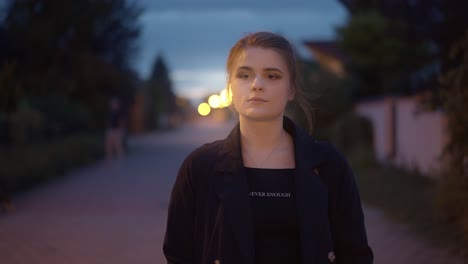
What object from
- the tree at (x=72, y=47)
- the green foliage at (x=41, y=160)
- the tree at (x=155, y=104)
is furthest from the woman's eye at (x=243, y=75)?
the tree at (x=155, y=104)

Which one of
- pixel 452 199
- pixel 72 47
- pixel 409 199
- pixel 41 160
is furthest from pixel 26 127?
pixel 452 199

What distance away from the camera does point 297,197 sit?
2.59 meters

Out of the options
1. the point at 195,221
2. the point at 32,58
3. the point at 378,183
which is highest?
the point at 32,58

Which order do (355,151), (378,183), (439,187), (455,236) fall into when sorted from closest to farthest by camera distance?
(455,236)
(439,187)
(378,183)
(355,151)

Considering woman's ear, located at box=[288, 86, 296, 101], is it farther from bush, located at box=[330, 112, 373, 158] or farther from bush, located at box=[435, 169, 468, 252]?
bush, located at box=[330, 112, 373, 158]

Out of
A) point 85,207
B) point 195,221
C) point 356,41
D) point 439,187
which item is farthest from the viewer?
point 356,41

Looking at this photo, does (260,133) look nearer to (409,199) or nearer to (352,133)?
(409,199)

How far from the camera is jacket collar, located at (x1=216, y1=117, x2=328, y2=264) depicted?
255 centimetres

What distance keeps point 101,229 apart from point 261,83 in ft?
19.4

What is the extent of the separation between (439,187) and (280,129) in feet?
19.0

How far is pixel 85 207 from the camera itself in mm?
10133

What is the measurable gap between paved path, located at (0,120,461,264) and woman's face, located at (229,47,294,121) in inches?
161

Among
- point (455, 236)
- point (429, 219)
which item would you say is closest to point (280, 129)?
point (455, 236)

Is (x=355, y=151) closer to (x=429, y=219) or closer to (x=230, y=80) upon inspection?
(x=429, y=219)
